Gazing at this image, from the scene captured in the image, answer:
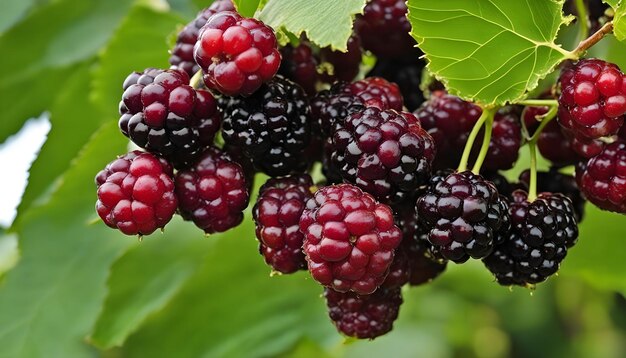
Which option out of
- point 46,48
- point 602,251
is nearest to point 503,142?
point 602,251

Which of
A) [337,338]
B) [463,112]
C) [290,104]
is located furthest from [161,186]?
[337,338]

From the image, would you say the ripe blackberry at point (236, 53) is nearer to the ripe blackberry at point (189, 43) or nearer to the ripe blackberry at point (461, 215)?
the ripe blackberry at point (189, 43)

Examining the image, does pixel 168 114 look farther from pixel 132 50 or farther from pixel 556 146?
Result: pixel 132 50

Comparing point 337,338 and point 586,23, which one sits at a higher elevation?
point 586,23

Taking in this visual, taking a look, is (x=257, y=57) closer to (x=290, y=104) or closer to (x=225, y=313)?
(x=290, y=104)

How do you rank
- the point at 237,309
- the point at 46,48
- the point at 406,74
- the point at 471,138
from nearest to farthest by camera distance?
the point at 471,138
the point at 406,74
the point at 237,309
the point at 46,48

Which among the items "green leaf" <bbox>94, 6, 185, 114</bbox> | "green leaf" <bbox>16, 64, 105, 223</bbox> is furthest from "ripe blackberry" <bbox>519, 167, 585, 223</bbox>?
"green leaf" <bbox>16, 64, 105, 223</bbox>
